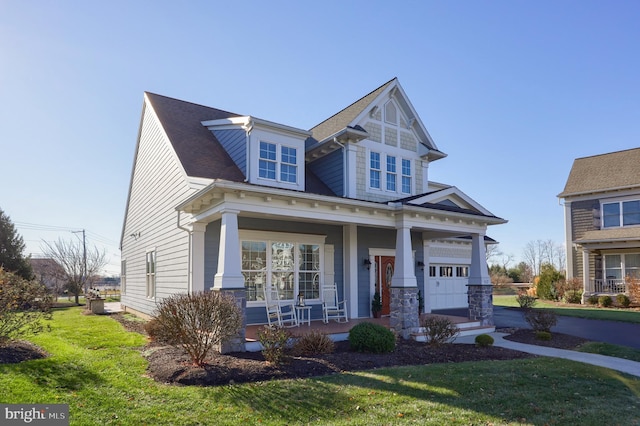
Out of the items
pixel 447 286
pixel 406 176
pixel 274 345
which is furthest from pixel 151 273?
pixel 447 286

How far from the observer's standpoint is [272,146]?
39.0 feet

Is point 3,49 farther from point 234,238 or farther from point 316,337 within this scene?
point 316,337

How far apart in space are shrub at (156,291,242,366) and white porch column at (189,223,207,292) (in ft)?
9.66

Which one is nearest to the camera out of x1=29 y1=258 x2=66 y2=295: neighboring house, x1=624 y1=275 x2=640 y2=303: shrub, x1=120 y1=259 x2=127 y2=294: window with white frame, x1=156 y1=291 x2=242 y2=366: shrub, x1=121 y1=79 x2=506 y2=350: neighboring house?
x1=156 y1=291 x2=242 y2=366: shrub

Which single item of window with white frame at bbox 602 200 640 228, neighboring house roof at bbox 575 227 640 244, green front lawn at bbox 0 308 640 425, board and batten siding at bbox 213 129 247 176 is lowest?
green front lawn at bbox 0 308 640 425

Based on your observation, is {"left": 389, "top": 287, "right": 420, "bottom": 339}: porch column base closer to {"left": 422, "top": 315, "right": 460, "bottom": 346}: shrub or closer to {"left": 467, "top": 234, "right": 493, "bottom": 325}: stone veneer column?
{"left": 422, "top": 315, "right": 460, "bottom": 346}: shrub

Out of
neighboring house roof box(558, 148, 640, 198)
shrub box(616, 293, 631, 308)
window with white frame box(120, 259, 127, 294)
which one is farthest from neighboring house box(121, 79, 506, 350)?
neighboring house roof box(558, 148, 640, 198)

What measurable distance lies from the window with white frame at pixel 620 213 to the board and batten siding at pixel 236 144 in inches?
817

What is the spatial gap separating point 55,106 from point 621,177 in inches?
1017

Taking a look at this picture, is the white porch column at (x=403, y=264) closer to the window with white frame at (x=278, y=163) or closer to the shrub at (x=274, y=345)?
the window with white frame at (x=278, y=163)

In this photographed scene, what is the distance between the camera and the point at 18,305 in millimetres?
8461

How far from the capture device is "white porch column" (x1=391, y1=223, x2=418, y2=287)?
11008 millimetres

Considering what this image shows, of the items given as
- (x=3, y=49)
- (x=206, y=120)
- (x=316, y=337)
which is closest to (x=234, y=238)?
(x=316, y=337)

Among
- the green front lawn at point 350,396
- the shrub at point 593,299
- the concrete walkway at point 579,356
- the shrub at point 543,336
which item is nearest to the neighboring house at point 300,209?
the shrub at point 543,336
